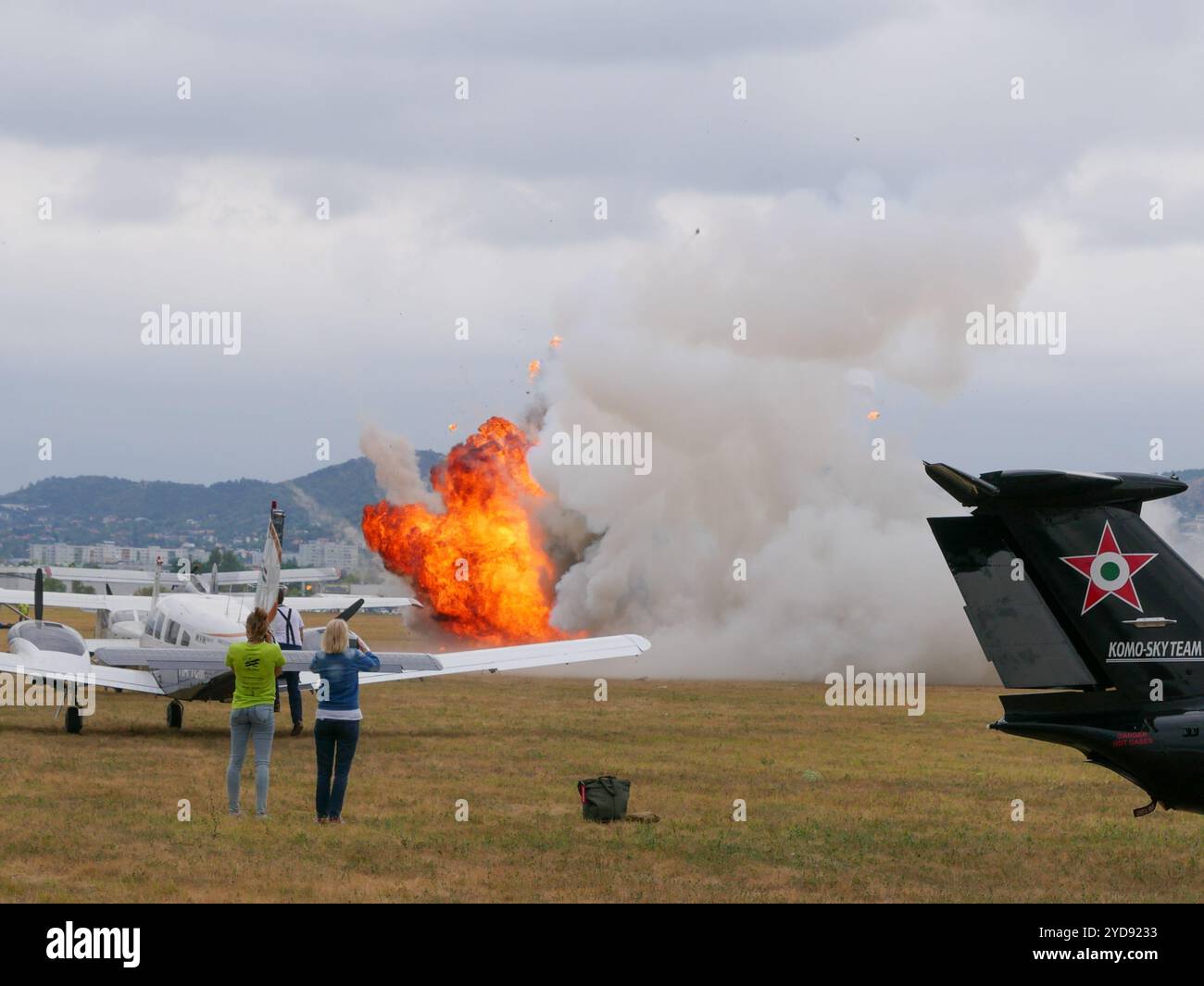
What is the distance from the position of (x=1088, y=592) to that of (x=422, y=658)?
13.6m

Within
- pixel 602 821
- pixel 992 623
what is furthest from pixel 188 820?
pixel 992 623

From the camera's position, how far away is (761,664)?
4238cm

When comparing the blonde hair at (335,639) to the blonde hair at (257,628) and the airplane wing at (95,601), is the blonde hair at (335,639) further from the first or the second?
the airplane wing at (95,601)

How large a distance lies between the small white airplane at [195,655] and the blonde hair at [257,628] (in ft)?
21.1

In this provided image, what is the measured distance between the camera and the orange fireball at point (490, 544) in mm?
51562

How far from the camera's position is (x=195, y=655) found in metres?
23.8

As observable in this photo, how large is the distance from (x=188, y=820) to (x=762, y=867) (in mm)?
6650

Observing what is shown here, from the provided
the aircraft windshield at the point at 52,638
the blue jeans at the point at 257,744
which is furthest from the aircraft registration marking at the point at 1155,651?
the aircraft windshield at the point at 52,638

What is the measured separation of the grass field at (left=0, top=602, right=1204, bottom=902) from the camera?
1319 centimetres

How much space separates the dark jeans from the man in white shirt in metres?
8.43

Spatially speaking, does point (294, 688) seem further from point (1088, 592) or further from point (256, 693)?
point (1088, 592)

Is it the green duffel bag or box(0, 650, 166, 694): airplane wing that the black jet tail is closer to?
the green duffel bag
